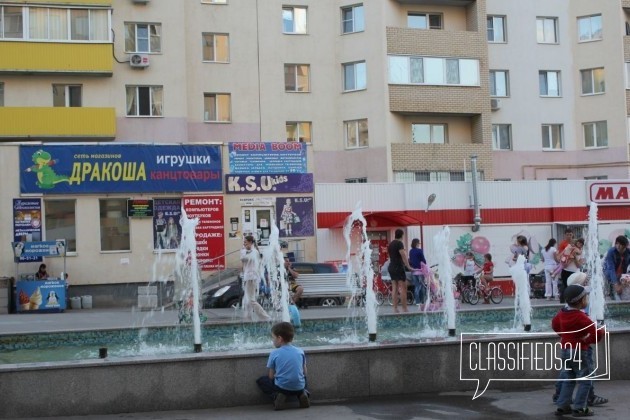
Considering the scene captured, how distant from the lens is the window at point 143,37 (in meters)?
39.0

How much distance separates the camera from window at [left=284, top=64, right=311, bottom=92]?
4169cm

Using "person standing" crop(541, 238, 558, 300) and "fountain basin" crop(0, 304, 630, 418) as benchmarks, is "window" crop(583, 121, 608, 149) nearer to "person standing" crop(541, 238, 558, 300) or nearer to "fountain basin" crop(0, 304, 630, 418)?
"person standing" crop(541, 238, 558, 300)

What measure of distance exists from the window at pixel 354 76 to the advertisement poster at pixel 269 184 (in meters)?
9.72

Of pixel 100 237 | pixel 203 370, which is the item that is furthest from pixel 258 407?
pixel 100 237

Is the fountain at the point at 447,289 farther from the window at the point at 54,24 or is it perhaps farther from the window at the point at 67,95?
the window at the point at 67,95

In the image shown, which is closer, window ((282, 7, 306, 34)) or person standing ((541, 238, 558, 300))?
person standing ((541, 238, 558, 300))

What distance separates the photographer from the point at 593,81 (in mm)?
46000

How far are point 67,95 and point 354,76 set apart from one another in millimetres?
13050

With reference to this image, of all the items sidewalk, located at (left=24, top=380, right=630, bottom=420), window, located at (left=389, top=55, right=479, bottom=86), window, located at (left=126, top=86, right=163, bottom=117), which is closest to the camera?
sidewalk, located at (left=24, top=380, right=630, bottom=420)

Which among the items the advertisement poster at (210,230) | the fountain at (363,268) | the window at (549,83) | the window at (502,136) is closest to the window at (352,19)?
the window at (502,136)

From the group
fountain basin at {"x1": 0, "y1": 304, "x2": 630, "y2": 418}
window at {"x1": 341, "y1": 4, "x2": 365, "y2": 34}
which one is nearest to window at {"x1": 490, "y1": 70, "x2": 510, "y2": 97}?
window at {"x1": 341, "y1": 4, "x2": 365, "y2": 34}

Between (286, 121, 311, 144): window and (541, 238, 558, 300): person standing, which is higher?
(286, 121, 311, 144): window

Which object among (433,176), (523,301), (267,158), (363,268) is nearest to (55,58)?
(267,158)

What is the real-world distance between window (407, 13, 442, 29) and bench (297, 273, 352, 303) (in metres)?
18.9
